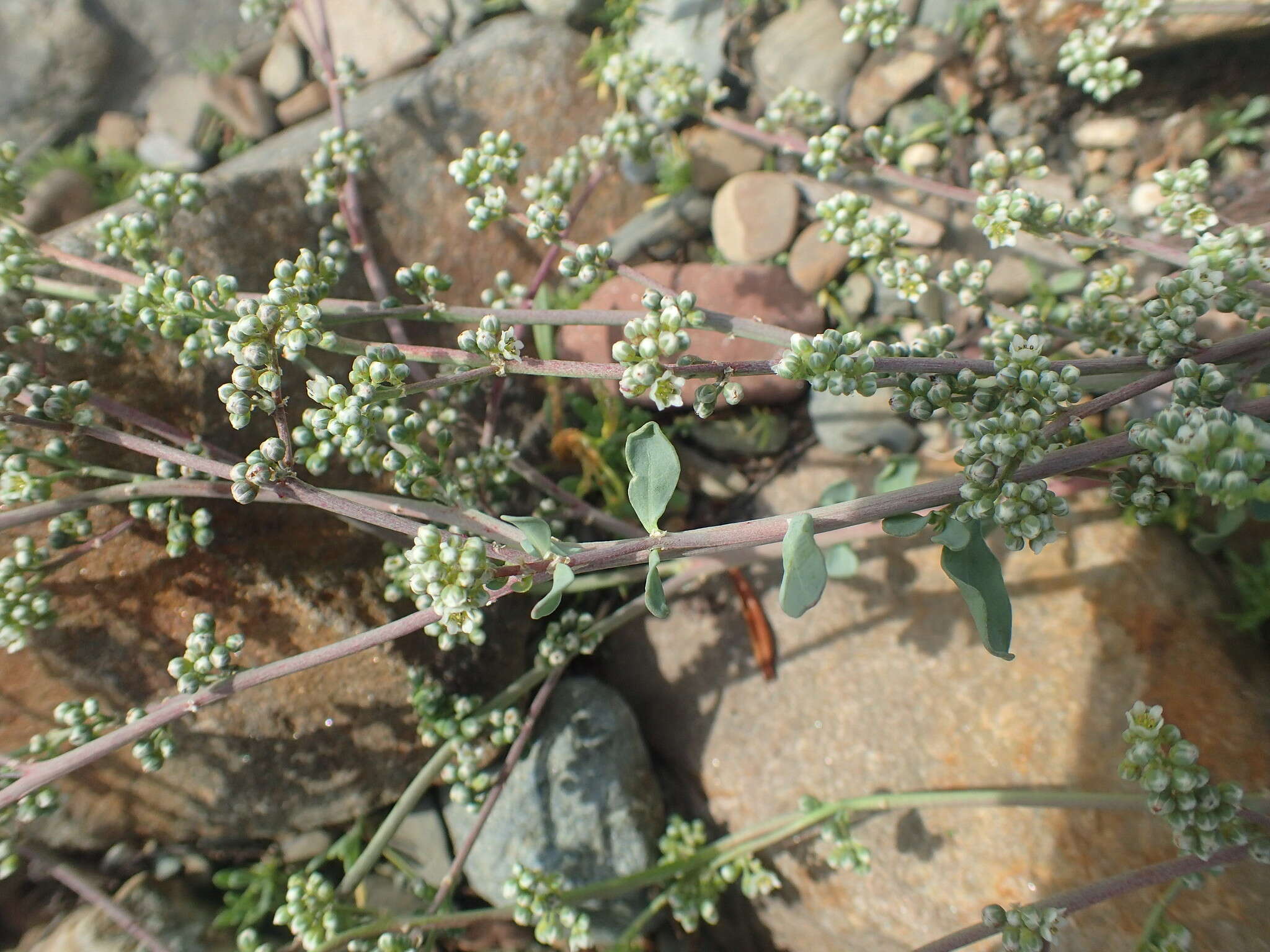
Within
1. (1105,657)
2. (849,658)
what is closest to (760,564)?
(849,658)

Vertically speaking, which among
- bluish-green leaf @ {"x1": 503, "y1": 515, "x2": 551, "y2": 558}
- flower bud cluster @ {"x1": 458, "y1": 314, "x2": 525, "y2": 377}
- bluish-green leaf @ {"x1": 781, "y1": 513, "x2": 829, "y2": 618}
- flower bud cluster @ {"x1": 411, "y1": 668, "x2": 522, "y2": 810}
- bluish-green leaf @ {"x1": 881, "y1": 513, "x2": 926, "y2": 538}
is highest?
flower bud cluster @ {"x1": 458, "y1": 314, "x2": 525, "y2": 377}

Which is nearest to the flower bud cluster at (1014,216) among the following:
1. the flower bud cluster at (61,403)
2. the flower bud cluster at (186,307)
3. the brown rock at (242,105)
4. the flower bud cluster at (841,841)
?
the flower bud cluster at (841,841)

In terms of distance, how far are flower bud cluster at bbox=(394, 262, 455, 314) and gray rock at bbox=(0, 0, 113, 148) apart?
3990mm

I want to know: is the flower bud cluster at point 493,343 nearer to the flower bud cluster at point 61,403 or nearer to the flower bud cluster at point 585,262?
the flower bud cluster at point 585,262

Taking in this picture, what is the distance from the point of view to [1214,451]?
147 centimetres

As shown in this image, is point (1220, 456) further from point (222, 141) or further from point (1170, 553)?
point (222, 141)

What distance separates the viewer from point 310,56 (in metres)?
4.61

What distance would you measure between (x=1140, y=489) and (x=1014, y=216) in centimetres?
86

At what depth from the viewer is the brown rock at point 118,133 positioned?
4843mm

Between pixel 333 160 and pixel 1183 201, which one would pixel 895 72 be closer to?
pixel 1183 201

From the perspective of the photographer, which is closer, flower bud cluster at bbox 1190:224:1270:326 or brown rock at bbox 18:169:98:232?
flower bud cluster at bbox 1190:224:1270:326

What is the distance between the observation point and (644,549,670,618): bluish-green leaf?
175cm

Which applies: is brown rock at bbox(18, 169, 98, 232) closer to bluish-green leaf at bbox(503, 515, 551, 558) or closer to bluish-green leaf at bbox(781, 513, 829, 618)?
bluish-green leaf at bbox(503, 515, 551, 558)

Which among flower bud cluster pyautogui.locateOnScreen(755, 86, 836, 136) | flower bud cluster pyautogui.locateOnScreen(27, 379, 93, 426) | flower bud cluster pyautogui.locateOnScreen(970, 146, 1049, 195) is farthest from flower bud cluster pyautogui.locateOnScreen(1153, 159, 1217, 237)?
flower bud cluster pyautogui.locateOnScreen(27, 379, 93, 426)
